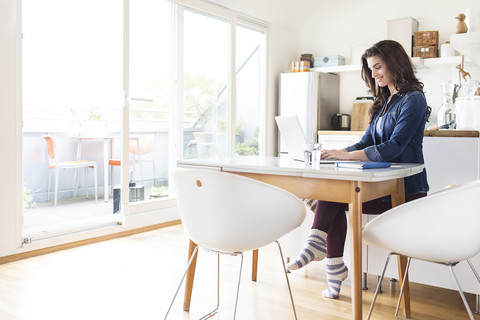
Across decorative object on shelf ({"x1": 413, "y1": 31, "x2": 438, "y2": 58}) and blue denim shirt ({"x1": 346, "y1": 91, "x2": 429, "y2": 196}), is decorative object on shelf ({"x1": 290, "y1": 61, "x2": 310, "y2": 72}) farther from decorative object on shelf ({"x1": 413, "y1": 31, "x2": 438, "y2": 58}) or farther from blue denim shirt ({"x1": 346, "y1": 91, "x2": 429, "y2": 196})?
blue denim shirt ({"x1": 346, "y1": 91, "x2": 429, "y2": 196})

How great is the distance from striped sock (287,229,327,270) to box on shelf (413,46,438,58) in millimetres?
3308

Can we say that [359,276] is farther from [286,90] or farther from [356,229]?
[286,90]

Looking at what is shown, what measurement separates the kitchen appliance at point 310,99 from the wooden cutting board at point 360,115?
32cm

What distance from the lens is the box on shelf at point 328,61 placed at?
216 inches

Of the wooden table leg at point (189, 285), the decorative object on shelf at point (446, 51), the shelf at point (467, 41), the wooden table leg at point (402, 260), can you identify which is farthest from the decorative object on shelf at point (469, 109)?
the decorative object on shelf at point (446, 51)

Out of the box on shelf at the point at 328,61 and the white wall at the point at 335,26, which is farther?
the box on shelf at the point at 328,61

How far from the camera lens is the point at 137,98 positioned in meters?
4.32

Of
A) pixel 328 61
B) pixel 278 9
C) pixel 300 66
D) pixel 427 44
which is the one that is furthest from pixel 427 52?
pixel 278 9

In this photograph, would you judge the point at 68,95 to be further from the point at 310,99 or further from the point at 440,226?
the point at 440,226

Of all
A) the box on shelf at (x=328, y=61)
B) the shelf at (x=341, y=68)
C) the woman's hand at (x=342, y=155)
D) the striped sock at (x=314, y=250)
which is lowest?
the striped sock at (x=314, y=250)

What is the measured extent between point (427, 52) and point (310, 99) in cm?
135

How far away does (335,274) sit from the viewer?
2398mm

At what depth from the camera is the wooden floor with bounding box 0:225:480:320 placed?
223cm

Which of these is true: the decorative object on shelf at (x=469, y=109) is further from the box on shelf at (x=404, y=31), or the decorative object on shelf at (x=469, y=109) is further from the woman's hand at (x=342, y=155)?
the box on shelf at (x=404, y=31)
